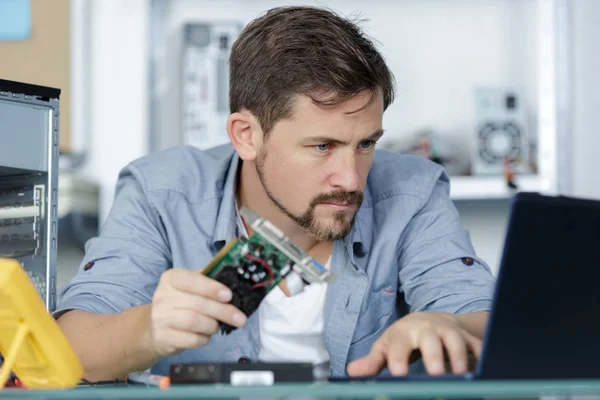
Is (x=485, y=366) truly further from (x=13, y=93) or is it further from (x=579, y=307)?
(x=13, y=93)

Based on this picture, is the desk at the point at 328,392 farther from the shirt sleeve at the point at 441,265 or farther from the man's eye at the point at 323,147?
the man's eye at the point at 323,147

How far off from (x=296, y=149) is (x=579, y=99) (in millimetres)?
1974

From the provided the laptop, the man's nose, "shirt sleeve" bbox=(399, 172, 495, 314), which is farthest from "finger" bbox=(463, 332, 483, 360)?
the man's nose

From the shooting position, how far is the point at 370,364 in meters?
0.90

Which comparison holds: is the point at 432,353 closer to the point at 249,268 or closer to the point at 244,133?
the point at 249,268

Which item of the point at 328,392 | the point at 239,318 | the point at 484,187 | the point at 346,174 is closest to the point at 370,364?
the point at 239,318

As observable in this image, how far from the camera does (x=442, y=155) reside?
9.97 feet

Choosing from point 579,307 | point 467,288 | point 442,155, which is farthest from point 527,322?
point 442,155

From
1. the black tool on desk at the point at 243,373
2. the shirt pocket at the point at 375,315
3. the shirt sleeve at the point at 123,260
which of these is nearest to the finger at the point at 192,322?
the black tool on desk at the point at 243,373

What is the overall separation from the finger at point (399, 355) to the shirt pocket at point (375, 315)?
58 cm

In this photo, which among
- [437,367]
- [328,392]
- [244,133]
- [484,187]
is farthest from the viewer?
[484,187]

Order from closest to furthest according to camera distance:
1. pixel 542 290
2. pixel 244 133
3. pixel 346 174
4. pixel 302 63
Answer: pixel 542 290 → pixel 346 174 → pixel 302 63 → pixel 244 133

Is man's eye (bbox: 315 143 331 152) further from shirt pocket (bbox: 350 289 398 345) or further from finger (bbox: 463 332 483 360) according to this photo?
finger (bbox: 463 332 483 360)

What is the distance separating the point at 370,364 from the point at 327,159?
552 mm
